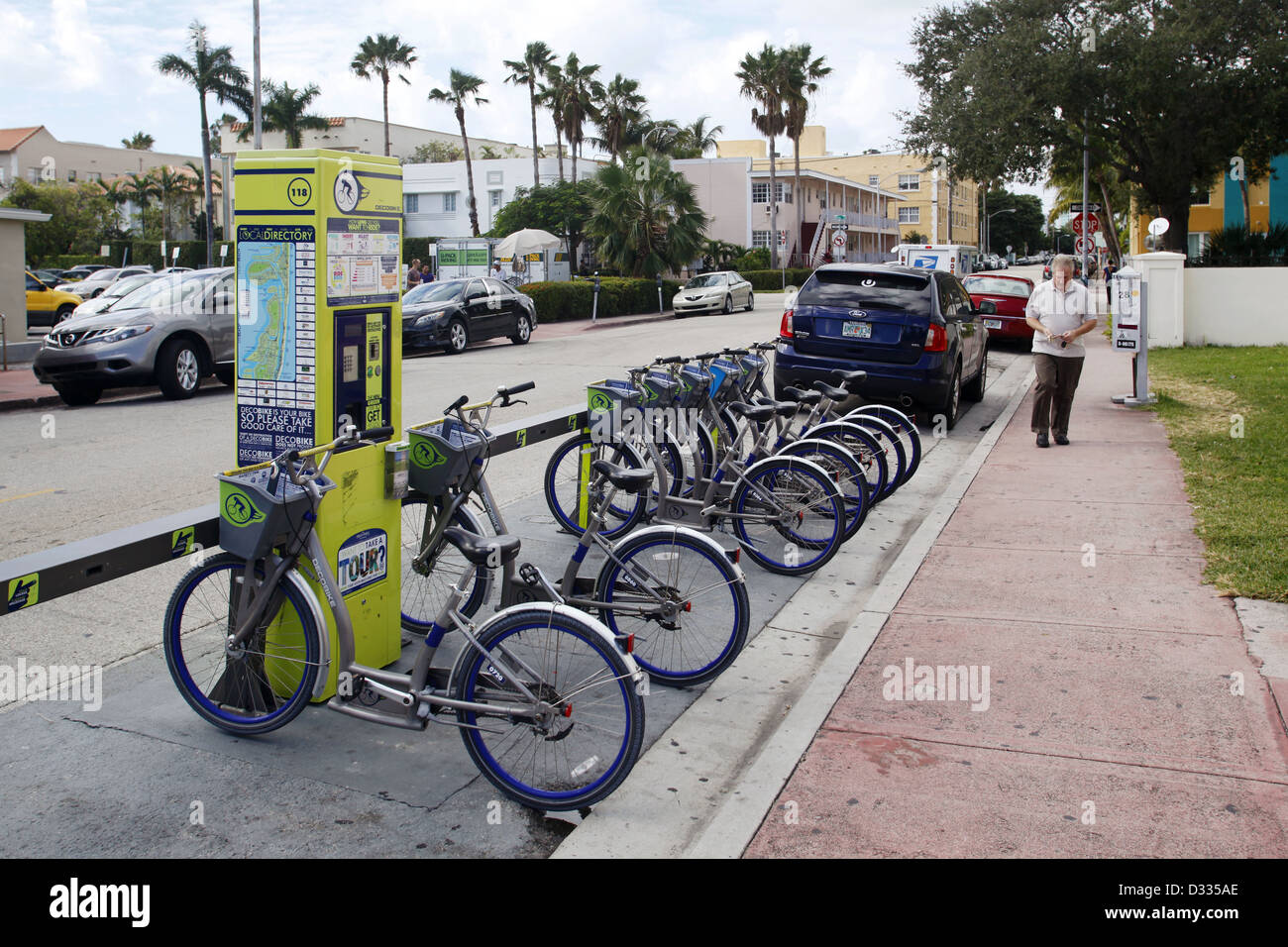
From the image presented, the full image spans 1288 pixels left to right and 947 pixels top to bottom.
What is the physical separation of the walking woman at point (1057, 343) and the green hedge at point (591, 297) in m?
23.1

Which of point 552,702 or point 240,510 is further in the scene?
point 240,510

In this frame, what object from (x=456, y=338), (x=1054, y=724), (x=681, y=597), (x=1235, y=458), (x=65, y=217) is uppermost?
(x=65, y=217)

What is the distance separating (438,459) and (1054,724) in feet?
9.21

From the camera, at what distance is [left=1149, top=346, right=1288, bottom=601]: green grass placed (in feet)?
21.5

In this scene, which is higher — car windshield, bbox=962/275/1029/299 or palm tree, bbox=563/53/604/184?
palm tree, bbox=563/53/604/184

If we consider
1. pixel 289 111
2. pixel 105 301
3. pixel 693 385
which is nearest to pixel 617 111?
pixel 289 111

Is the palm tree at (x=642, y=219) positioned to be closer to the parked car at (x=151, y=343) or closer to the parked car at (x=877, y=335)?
the parked car at (x=151, y=343)

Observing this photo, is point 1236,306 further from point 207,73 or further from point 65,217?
point 65,217

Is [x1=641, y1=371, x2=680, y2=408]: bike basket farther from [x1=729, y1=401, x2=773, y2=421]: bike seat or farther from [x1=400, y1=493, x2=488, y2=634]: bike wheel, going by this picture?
[x1=400, y1=493, x2=488, y2=634]: bike wheel

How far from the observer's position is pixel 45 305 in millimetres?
29453

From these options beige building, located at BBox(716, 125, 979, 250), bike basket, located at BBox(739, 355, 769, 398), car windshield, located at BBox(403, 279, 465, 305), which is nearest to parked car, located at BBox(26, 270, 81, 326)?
car windshield, located at BBox(403, 279, 465, 305)

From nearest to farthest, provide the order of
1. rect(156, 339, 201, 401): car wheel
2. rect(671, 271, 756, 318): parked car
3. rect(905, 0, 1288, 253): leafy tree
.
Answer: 1. rect(156, 339, 201, 401): car wheel
2. rect(905, 0, 1288, 253): leafy tree
3. rect(671, 271, 756, 318): parked car
